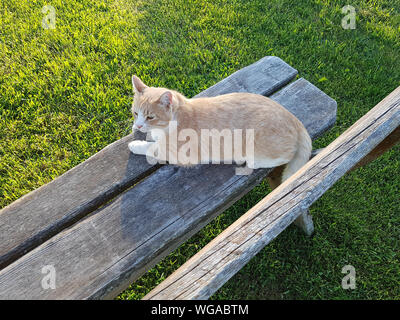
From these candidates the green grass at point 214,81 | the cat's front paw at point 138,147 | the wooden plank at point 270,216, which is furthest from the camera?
the green grass at point 214,81

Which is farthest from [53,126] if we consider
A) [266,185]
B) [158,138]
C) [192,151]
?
[266,185]

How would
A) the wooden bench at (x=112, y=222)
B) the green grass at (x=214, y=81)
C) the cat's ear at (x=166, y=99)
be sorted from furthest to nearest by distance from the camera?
the green grass at (x=214, y=81), the cat's ear at (x=166, y=99), the wooden bench at (x=112, y=222)

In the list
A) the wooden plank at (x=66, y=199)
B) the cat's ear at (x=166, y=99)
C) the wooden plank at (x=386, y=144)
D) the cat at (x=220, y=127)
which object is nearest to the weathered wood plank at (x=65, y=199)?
the wooden plank at (x=66, y=199)

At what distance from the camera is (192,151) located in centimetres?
201

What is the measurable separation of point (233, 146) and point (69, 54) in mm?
2671

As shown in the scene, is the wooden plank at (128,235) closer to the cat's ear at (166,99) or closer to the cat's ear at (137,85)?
the cat's ear at (166,99)

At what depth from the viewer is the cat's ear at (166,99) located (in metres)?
1.90

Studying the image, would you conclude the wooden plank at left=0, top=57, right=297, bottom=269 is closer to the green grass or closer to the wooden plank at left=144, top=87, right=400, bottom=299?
the wooden plank at left=144, top=87, right=400, bottom=299

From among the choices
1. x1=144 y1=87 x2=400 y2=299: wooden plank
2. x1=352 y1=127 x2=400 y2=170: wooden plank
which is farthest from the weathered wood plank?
x1=352 y1=127 x2=400 y2=170: wooden plank

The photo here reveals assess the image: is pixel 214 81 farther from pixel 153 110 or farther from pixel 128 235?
pixel 128 235

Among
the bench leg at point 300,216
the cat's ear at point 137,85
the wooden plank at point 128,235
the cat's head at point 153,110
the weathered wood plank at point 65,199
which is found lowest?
the bench leg at point 300,216

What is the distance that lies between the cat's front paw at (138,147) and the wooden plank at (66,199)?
0.04m

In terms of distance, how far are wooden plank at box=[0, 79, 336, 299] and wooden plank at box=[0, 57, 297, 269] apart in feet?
0.27

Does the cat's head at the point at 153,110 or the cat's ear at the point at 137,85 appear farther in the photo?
the cat's ear at the point at 137,85
